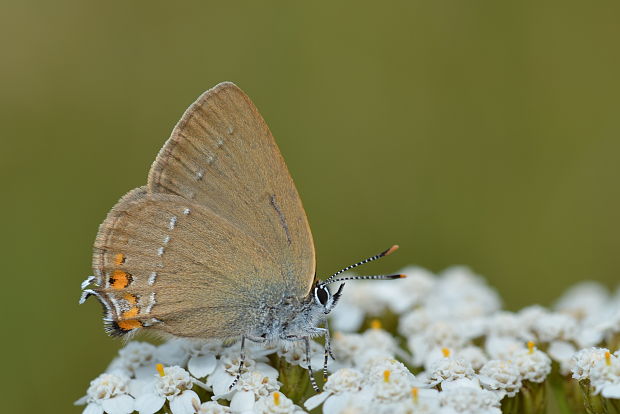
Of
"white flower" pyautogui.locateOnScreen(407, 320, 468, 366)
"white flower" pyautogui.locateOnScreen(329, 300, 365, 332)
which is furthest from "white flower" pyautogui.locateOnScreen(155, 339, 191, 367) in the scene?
"white flower" pyautogui.locateOnScreen(407, 320, 468, 366)

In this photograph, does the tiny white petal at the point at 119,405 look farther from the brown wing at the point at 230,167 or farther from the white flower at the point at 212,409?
the brown wing at the point at 230,167

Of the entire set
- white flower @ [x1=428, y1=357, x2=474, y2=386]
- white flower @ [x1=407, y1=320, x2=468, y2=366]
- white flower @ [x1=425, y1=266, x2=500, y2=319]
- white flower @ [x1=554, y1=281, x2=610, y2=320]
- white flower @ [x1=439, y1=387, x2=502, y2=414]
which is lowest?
white flower @ [x1=439, y1=387, x2=502, y2=414]

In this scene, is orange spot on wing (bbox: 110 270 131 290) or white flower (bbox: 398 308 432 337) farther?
white flower (bbox: 398 308 432 337)

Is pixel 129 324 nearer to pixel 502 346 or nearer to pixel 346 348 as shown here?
pixel 346 348

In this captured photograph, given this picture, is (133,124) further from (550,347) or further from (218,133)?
(550,347)

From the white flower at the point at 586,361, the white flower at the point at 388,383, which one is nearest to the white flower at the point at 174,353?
the white flower at the point at 388,383

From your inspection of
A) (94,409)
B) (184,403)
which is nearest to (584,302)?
(184,403)

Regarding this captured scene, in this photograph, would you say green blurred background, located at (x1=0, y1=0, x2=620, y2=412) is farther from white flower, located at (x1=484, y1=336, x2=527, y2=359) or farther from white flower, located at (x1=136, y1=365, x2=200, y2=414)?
white flower, located at (x1=136, y1=365, x2=200, y2=414)
